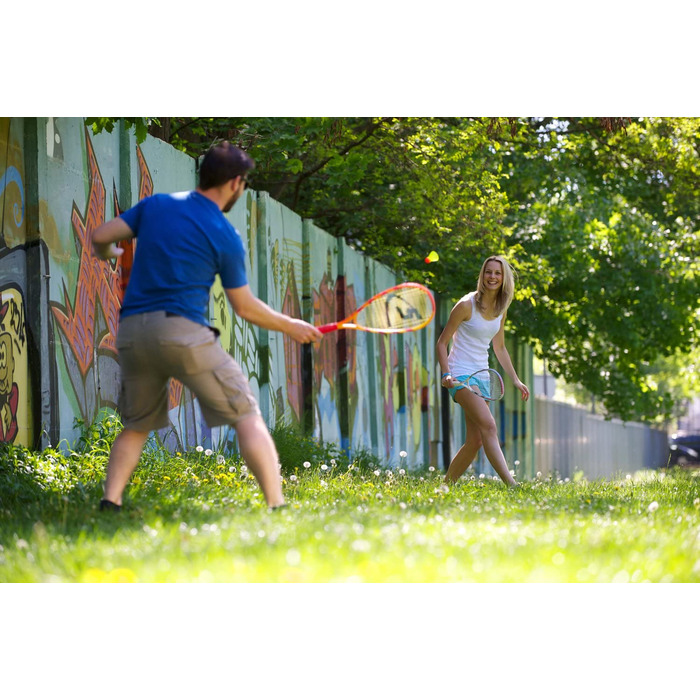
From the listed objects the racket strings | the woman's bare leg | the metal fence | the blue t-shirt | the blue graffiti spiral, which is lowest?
the metal fence

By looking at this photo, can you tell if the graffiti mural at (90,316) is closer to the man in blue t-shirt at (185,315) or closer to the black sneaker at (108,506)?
the man in blue t-shirt at (185,315)

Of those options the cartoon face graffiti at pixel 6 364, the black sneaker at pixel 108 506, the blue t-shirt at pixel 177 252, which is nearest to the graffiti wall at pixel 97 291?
the cartoon face graffiti at pixel 6 364

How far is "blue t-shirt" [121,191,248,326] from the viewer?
5746mm

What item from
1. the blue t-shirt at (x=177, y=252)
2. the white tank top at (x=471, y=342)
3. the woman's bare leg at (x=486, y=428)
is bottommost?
the woman's bare leg at (x=486, y=428)

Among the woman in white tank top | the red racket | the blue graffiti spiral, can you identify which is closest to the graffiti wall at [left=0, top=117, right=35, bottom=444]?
the blue graffiti spiral

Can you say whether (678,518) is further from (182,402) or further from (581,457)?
(581,457)

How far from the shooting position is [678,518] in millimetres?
6289

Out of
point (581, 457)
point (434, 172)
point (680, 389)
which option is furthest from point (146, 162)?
point (680, 389)

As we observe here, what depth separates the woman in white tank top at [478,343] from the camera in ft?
30.4

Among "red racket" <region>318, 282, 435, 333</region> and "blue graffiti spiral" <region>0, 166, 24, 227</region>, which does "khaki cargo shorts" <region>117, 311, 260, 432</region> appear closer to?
"red racket" <region>318, 282, 435, 333</region>

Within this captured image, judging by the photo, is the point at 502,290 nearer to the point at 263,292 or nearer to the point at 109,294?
the point at 263,292

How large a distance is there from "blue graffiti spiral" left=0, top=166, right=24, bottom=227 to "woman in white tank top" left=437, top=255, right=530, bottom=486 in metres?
3.47

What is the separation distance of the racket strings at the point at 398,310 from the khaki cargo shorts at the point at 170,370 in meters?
1.66

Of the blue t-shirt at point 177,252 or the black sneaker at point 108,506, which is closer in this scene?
the blue t-shirt at point 177,252
